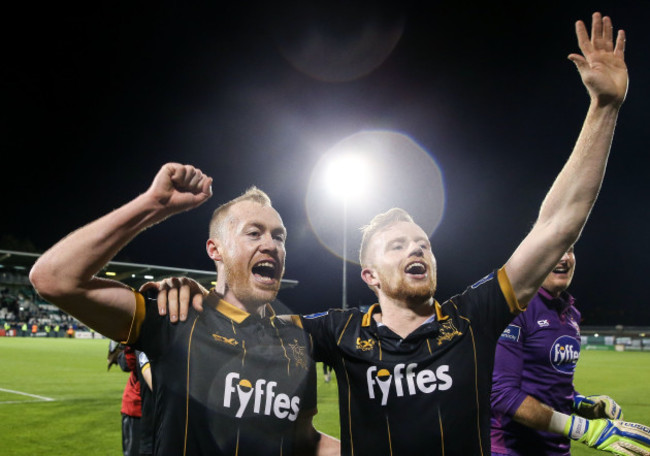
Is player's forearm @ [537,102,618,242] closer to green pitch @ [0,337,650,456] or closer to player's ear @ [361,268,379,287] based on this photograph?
player's ear @ [361,268,379,287]

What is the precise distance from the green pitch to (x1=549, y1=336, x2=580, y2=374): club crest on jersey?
17.4ft

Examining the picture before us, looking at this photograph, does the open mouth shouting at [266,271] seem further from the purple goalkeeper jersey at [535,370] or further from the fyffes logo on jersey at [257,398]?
the purple goalkeeper jersey at [535,370]

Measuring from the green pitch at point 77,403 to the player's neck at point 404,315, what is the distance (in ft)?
21.4

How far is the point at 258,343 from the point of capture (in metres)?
2.73

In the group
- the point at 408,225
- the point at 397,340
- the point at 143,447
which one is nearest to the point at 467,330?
the point at 397,340

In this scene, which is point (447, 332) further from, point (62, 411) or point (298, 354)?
point (62, 411)

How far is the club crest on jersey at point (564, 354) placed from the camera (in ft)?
13.2

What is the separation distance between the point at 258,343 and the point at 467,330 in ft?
3.51

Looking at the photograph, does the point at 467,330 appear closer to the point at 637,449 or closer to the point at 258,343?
the point at 258,343

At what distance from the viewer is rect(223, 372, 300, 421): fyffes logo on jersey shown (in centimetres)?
252

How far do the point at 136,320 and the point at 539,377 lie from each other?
9.69 feet

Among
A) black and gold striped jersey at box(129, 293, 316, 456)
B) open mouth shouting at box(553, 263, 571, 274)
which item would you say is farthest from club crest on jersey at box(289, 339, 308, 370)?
open mouth shouting at box(553, 263, 571, 274)

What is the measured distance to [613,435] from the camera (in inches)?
129

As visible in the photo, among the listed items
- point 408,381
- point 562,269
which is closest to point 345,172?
point 562,269
